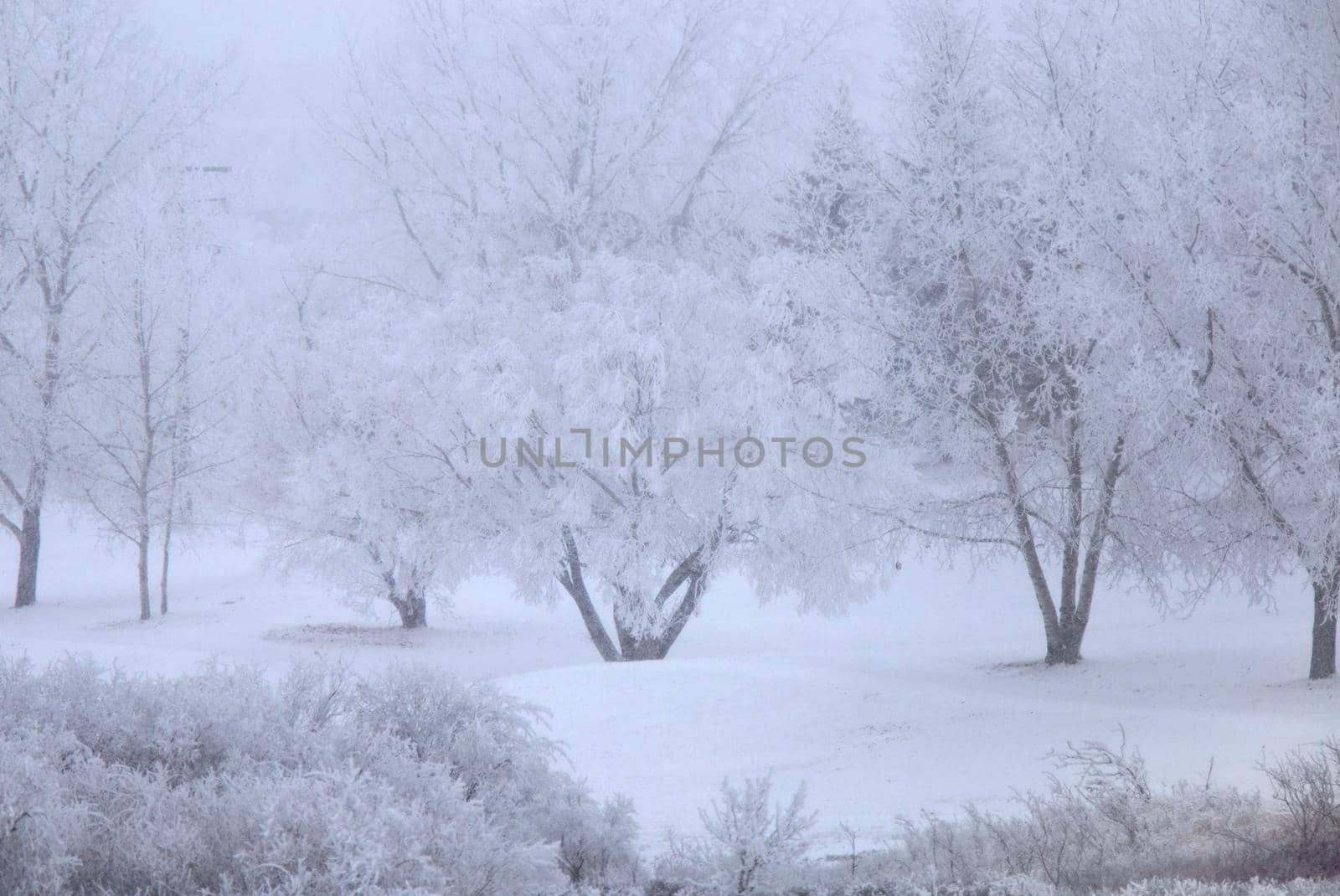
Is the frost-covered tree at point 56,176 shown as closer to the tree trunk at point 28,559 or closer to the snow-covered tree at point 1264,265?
the tree trunk at point 28,559

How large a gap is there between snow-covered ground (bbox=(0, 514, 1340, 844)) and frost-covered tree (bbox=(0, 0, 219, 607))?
235 cm

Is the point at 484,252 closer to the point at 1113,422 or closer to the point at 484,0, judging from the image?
the point at 484,0

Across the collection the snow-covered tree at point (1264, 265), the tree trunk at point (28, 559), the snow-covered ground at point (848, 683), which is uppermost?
the snow-covered tree at point (1264, 265)

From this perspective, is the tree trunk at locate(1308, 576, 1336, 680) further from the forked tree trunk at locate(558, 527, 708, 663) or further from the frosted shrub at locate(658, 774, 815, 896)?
the frosted shrub at locate(658, 774, 815, 896)

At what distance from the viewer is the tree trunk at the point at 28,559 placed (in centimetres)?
1399

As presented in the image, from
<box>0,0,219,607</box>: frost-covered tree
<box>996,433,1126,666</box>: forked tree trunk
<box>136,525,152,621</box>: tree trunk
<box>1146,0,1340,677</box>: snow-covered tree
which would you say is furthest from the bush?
<box>0,0,219,607</box>: frost-covered tree

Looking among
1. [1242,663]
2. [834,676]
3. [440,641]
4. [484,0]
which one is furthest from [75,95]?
[1242,663]

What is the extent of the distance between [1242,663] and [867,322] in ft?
15.1

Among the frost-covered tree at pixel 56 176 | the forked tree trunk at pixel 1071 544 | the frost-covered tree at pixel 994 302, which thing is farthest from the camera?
the frost-covered tree at pixel 56 176

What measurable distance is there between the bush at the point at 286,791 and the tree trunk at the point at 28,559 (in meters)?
11.5

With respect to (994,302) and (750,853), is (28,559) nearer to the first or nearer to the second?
(994,302)

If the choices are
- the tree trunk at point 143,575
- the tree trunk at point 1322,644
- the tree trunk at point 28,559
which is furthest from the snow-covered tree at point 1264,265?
the tree trunk at point 28,559

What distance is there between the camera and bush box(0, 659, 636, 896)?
2572 millimetres

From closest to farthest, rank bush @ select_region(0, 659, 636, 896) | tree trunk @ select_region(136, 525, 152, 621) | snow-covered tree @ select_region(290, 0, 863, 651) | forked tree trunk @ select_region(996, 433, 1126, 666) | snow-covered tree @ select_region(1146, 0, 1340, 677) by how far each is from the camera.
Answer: bush @ select_region(0, 659, 636, 896), snow-covered tree @ select_region(1146, 0, 1340, 677), forked tree trunk @ select_region(996, 433, 1126, 666), snow-covered tree @ select_region(290, 0, 863, 651), tree trunk @ select_region(136, 525, 152, 621)
